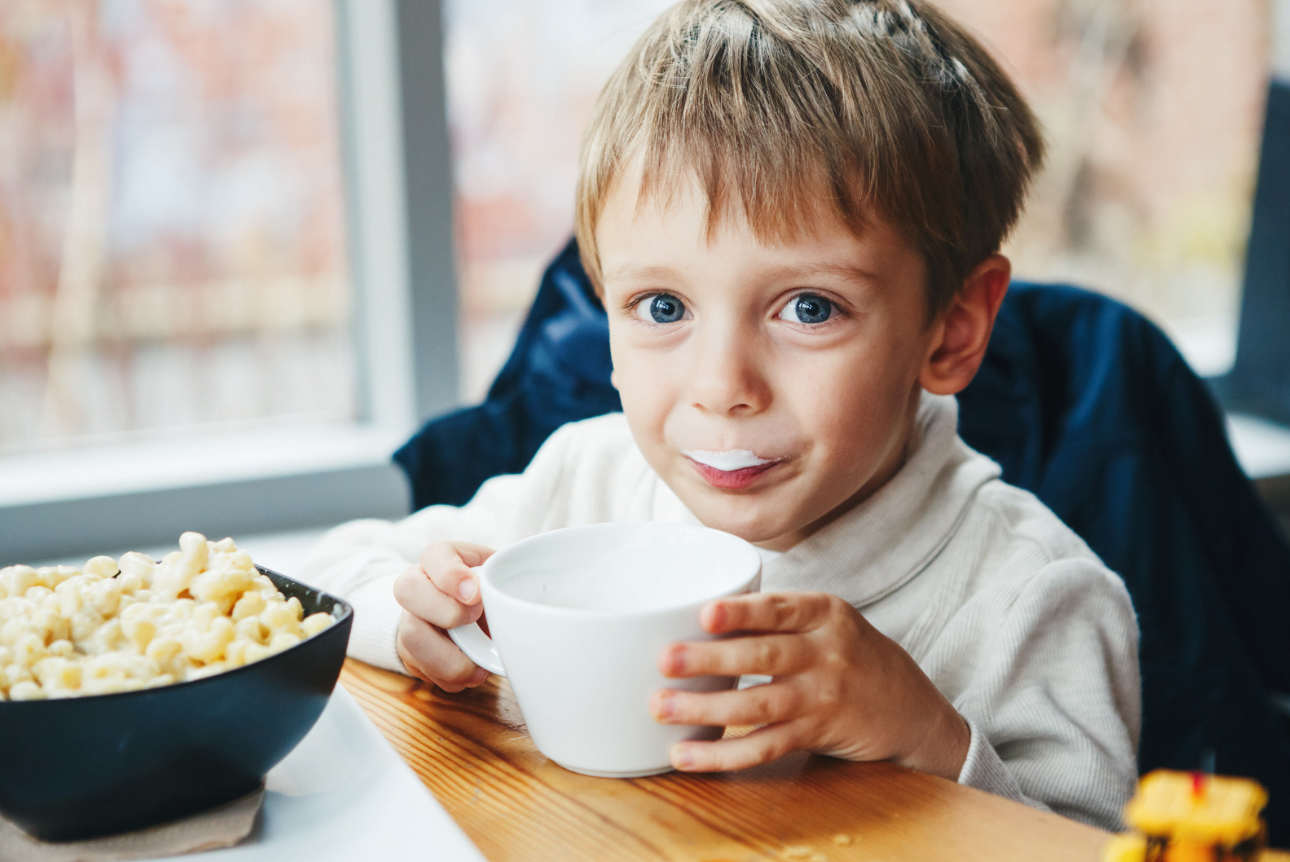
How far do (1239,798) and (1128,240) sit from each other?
7.14 feet

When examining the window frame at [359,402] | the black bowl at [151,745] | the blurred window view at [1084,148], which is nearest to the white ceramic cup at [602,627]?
the black bowl at [151,745]

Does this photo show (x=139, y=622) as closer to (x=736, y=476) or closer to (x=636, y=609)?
(x=636, y=609)

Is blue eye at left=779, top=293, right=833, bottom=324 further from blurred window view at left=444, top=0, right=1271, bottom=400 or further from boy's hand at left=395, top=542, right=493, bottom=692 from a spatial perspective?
blurred window view at left=444, top=0, right=1271, bottom=400

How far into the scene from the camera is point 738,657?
0.57 metres

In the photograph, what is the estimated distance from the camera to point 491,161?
178 cm

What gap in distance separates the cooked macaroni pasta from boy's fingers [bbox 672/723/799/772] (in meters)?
0.20

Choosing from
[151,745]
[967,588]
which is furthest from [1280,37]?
[151,745]

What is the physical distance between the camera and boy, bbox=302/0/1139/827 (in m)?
0.77

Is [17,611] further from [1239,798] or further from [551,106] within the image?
[551,106]

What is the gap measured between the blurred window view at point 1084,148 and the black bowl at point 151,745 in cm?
124

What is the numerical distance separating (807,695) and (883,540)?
1.07 feet

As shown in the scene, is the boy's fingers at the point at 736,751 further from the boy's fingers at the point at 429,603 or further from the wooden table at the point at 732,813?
the boy's fingers at the point at 429,603

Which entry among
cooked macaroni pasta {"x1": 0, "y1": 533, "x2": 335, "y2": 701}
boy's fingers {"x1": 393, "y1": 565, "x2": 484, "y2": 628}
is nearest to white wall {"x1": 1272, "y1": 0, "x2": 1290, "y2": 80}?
boy's fingers {"x1": 393, "y1": 565, "x2": 484, "y2": 628}

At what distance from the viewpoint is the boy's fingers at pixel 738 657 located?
0.55 meters
